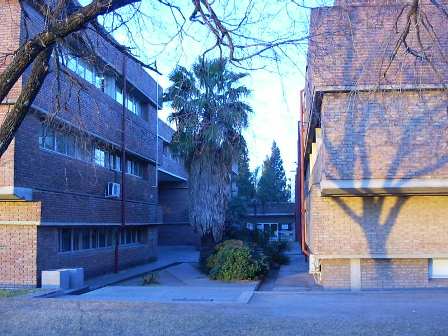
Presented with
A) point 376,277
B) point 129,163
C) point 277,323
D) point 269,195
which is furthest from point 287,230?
point 277,323

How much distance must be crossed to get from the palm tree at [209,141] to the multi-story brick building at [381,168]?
8525 millimetres

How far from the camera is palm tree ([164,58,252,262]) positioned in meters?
26.0

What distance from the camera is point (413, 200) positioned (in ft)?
56.6

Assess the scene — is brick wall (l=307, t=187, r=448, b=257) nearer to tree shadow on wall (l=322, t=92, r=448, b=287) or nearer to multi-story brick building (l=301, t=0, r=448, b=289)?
multi-story brick building (l=301, t=0, r=448, b=289)

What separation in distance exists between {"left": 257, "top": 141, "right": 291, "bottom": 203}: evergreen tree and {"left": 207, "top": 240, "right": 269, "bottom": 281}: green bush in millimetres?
51146

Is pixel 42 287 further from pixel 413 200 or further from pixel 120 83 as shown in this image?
pixel 120 83

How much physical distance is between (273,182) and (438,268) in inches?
2492

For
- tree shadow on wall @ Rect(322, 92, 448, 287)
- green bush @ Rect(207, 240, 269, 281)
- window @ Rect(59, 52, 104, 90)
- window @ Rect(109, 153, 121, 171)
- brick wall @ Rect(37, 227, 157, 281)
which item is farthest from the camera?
window @ Rect(109, 153, 121, 171)

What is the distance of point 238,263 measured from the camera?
71.7 feet

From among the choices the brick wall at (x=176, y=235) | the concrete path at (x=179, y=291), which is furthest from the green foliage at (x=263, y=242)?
the brick wall at (x=176, y=235)

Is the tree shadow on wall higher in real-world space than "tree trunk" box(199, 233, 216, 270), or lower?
higher

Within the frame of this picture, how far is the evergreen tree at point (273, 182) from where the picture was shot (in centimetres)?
7838

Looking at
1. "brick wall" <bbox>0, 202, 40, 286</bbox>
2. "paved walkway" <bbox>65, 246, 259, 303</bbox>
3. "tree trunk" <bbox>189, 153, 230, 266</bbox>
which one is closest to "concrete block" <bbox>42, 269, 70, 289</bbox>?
"brick wall" <bbox>0, 202, 40, 286</bbox>

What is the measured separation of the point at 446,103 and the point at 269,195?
62.3 metres
